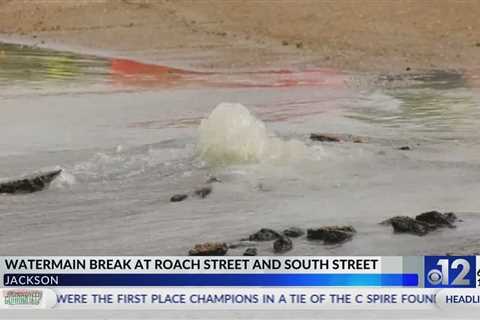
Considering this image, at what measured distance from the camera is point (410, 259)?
7.43ft

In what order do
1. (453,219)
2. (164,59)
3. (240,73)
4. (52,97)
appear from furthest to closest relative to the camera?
1. (164,59)
2. (240,73)
3. (52,97)
4. (453,219)

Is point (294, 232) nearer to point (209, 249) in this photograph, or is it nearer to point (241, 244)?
point (241, 244)

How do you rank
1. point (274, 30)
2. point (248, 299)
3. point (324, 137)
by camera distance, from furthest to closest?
point (274, 30)
point (324, 137)
point (248, 299)

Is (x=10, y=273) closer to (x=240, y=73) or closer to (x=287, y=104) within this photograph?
(x=287, y=104)

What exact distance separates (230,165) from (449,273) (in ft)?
7.01

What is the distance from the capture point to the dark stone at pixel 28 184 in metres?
3.93

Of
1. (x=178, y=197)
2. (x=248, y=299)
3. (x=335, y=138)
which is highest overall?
(x=335, y=138)

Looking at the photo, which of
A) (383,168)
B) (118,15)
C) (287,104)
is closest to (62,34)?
(118,15)

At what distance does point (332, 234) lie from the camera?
2850 mm

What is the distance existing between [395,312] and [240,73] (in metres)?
6.87

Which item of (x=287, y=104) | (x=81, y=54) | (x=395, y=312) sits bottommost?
(x=395, y=312)

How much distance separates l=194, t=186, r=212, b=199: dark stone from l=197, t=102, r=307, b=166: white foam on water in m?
0.46

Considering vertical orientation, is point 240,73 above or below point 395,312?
above

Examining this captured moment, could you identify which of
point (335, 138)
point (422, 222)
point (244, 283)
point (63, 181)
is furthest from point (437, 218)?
point (335, 138)
